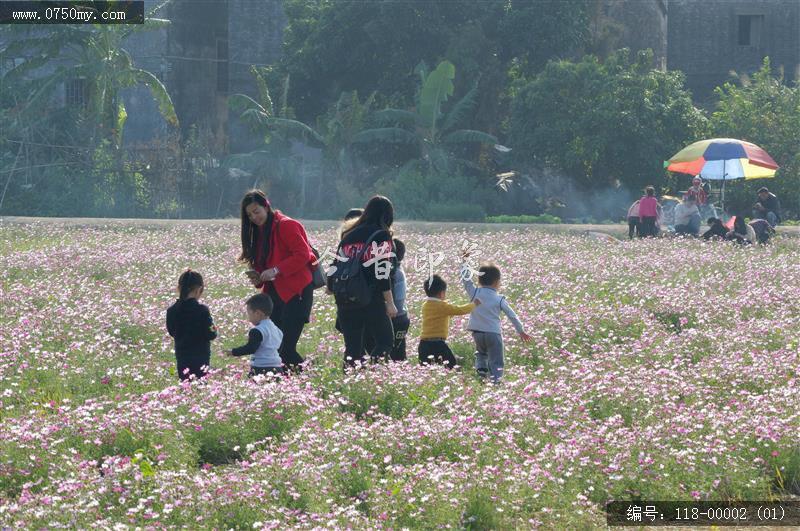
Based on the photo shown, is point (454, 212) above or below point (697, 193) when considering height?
below

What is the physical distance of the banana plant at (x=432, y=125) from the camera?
109 feet

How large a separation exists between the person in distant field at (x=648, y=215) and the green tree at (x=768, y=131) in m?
8.57

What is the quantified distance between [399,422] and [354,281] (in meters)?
1.86

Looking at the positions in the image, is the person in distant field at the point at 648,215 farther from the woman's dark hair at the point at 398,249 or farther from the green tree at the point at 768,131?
the woman's dark hair at the point at 398,249

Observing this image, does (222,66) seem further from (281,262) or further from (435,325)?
(281,262)

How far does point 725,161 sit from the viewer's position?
28.0m

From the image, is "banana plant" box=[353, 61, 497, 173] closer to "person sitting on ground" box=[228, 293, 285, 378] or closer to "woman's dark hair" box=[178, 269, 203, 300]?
"person sitting on ground" box=[228, 293, 285, 378]

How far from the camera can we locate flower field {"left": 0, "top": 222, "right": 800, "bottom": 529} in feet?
20.7

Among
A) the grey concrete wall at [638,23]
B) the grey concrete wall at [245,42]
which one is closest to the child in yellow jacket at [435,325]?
the grey concrete wall at [638,23]

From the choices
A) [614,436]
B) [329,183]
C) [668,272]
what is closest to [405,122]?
[329,183]

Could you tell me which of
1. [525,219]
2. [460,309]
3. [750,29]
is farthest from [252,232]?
[750,29]

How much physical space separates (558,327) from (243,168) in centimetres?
2702

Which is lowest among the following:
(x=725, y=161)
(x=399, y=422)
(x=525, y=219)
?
(x=399, y=422)

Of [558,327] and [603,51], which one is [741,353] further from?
[603,51]
